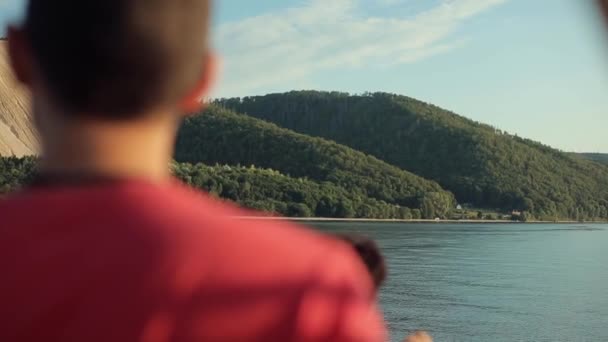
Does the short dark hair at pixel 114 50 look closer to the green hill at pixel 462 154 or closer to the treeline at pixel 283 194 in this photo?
the treeline at pixel 283 194

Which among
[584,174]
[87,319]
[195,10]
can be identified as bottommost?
[87,319]

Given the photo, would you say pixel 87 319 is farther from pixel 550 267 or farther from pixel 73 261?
pixel 550 267

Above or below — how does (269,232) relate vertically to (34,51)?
below

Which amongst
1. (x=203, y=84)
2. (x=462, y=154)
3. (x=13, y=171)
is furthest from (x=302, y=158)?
(x=203, y=84)

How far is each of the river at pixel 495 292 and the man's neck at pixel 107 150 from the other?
30.7 metres

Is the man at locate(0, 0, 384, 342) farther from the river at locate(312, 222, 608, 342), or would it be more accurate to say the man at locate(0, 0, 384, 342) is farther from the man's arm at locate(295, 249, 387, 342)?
the river at locate(312, 222, 608, 342)

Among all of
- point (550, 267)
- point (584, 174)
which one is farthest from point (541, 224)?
point (550, 267)

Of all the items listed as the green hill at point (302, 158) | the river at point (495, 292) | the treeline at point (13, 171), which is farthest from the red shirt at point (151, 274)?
the green hill at point (302, 158)

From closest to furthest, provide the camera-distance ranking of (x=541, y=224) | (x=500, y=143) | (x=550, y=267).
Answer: (x=550, y=267)
(x=541, y=224)
(x=500, y=143)

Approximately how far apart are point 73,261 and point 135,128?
156 mm

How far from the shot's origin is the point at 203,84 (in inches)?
36.7

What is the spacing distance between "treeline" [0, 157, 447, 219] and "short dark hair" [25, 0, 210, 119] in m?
88.5

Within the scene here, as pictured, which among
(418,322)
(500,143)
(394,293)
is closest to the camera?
(418,322)

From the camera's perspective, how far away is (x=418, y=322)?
34750 mm
